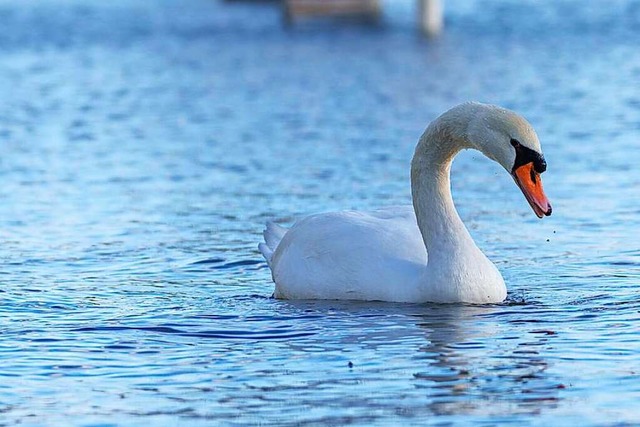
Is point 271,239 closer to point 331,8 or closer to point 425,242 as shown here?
point 425,242

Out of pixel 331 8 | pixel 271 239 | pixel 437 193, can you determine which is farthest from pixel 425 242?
pixel 331 8

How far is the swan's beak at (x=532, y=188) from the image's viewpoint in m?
8.67

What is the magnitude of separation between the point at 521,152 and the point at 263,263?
10.9 feet

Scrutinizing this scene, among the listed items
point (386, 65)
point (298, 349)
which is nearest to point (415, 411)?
point (298, 349)

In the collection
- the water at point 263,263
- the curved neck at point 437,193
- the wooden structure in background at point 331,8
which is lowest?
the water at point 263,263

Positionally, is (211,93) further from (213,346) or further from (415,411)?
(415,411)

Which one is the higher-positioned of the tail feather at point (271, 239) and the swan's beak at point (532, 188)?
the swan's beak at point (532, 188)

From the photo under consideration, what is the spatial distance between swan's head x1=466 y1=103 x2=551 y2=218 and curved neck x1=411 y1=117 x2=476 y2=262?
0.50 m

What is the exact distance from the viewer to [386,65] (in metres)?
33.1

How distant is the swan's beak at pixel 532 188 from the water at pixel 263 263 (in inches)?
27.8

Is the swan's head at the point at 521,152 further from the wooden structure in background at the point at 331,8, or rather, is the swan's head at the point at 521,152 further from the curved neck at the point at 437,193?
the wooden structure in background at the point at 331,8

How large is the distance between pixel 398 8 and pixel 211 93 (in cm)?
3670

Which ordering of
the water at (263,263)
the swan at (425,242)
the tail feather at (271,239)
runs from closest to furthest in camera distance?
1. the water at (263,263)
2. the swan at (425,242)
3. the tail feather at (271,239)

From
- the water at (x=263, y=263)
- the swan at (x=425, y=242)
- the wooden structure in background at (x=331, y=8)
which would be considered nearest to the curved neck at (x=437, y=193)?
the swan at (x=425, y=242)
